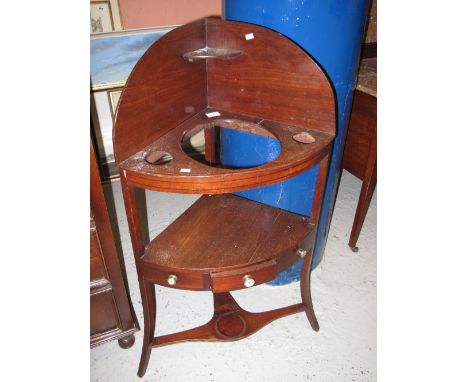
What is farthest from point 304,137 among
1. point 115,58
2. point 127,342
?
point 115,58

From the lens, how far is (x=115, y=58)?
2.16 meters

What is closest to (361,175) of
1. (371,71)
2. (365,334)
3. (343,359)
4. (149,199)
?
(371,71)

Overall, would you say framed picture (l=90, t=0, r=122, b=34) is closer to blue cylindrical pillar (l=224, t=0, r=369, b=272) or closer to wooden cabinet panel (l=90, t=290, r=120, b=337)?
blue cylindrical pillar (l=224, t=0, r=369, b=272)

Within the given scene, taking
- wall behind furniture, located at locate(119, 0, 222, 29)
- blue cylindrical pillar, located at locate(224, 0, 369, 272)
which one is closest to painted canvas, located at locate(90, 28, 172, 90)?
wall behind furniture, located at locate(119, 0, 222, 29)

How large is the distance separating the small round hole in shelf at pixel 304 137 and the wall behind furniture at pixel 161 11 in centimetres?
162

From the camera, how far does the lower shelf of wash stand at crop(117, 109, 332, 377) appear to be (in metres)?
1.14

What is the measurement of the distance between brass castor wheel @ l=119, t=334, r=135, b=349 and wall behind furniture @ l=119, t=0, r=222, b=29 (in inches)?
73.4

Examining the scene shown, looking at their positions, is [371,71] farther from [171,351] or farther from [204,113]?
[171,351]

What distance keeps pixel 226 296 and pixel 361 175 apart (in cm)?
143

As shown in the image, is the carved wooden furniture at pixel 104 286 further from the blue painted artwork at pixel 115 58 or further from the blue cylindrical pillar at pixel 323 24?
the blue painted artwork at pixel 115 58

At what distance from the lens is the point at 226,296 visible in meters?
1.69

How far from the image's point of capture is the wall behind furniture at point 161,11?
2.20 meters

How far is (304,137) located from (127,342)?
117 cm

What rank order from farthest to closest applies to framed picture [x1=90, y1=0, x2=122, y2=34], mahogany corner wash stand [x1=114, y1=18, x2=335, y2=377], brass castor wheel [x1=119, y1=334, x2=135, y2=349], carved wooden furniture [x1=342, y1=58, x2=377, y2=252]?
framed picture [x1=90, y1=0, x2=122, y2=34] < carved wooden furniture [x1=342, y1=58, x2=377, y2=252] < brass castor wheel [x1=119, y1=334, x2=135, y2=349] < mahogany corner wash stand [x1=114, y1=18, x2=335, y2=377]
